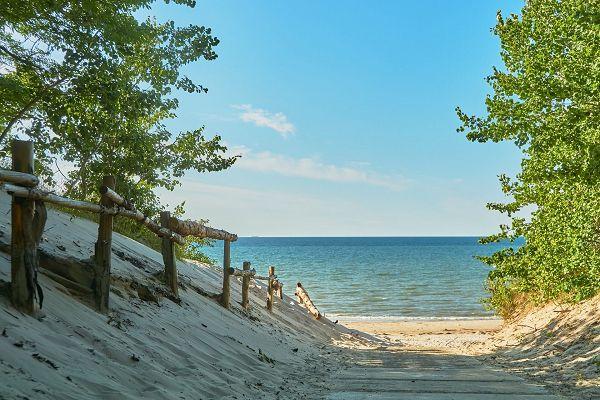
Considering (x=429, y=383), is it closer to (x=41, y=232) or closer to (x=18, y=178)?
(x=41, y=232)

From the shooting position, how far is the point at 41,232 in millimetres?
6027

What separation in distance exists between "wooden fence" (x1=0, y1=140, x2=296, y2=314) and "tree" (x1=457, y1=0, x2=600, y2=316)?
731 centimetres

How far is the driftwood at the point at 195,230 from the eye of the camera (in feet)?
36.4

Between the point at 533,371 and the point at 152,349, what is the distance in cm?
678

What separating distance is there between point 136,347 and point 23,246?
174cm

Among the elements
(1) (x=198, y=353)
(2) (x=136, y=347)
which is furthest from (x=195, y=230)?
(2) (x=136, y=347)

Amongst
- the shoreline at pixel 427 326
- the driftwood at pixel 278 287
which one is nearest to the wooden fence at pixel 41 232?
the driftwood at pixel 278 287

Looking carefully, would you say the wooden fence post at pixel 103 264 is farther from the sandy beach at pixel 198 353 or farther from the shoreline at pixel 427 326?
the shoreline at pixel 427 326

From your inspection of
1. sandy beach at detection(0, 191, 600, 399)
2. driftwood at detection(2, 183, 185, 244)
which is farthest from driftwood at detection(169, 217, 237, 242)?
sandy beach at detection(0, 191, 600, 399)

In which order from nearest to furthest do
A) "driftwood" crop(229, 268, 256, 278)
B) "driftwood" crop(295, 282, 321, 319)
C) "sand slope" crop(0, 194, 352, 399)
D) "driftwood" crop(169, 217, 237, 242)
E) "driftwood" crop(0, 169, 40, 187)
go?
"sand slope" crop(0, 194, 352, 399)
"driftwood" crop(0, 169, 40, 187)
"driftwood" crop(169, 217, 237, 242)
"driftwood" crop(229, 268, 256, 278)
"driftwood" crop(295, 282, 321, 319)

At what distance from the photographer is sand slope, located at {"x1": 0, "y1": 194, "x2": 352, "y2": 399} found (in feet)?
15.0

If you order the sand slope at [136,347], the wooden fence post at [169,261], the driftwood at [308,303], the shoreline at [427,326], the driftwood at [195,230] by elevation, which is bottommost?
the shoreline at [427,326]

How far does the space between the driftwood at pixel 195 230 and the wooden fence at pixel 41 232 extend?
3 centimetres

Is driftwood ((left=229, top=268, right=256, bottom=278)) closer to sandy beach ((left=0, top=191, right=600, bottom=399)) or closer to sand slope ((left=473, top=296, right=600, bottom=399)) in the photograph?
sandy beach ((left=0, top=191, right=600, bottom=399))
